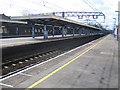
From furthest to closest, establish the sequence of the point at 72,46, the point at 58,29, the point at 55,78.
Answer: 1. the point at 58,29
2. the point at 72,46
3. the point at 55,78

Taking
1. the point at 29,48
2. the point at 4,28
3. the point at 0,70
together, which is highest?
the point at 4,28

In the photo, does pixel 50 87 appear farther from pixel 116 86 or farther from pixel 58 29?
pixel 58 29

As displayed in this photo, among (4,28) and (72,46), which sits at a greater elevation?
(4,28)

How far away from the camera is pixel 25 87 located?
512cm

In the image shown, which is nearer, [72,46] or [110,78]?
[110,78]

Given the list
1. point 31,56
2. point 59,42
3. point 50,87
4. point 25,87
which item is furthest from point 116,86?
point 59,42

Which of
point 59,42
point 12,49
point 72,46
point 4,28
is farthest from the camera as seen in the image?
point 4,28

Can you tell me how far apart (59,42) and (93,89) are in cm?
1328

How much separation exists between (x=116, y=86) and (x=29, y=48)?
8025mm

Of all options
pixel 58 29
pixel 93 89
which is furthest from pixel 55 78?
pixel 58 29

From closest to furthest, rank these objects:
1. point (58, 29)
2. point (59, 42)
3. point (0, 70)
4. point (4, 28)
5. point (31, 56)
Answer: point (0, 70)
point (31, 56)
point (59, 42)
point (4, 28)
point (58, 29)

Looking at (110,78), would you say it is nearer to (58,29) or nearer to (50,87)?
(50,87)

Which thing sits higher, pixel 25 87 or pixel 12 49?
pixel 12 49

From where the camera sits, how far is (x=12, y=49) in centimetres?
958
